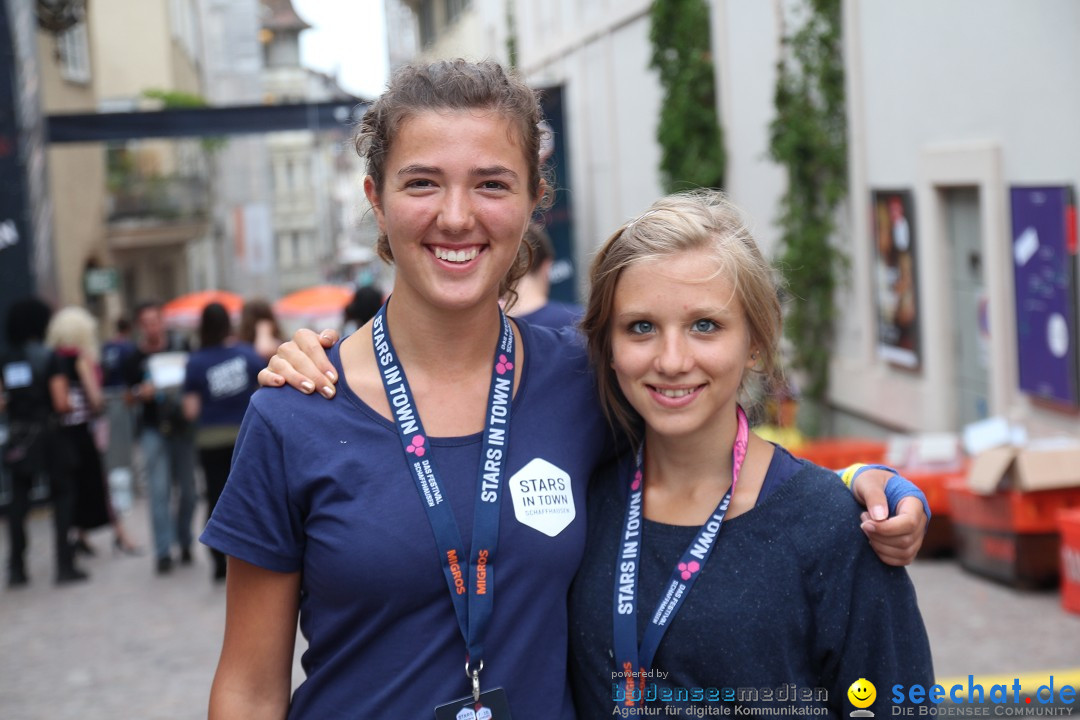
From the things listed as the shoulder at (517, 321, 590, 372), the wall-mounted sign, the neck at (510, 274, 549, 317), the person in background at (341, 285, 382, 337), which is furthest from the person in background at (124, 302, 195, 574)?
the wall-mounted sign

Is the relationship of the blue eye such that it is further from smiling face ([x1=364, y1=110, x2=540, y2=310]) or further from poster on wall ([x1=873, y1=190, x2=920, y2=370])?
poster on wall ([x1=873, y1=190, x2=920, y2=370])

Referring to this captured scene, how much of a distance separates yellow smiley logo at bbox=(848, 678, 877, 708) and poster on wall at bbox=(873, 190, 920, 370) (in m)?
8.15

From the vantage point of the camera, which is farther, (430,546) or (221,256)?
(221,256)

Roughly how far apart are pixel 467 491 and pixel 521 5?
85.6 feet

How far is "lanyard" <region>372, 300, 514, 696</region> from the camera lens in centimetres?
214

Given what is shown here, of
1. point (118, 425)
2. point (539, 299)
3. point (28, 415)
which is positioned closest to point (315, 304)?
point (118, 425)

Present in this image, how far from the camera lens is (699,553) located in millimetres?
2250

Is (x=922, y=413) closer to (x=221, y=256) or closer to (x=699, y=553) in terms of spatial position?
(x=699, y=553)

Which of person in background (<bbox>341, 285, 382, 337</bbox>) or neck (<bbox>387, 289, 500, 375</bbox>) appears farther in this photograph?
person in background (<bbox>341, 285, 382, 337</bbox>)

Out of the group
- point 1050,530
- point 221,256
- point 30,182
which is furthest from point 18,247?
point 221,256

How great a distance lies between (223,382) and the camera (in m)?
8.68

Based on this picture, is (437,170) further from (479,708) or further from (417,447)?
(479,708)

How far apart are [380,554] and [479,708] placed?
1.00 ft

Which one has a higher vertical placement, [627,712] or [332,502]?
[332,502]
